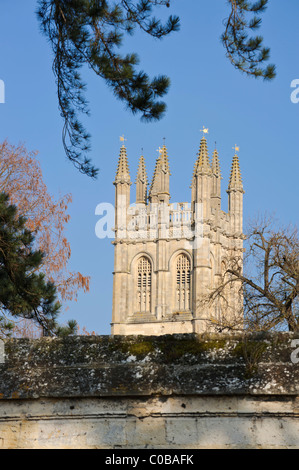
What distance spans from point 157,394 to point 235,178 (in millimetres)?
80900

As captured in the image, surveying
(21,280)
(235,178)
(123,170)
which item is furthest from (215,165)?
(21,280)

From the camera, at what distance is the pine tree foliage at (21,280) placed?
10133mm

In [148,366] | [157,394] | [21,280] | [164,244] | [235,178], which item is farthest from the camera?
[235,178]

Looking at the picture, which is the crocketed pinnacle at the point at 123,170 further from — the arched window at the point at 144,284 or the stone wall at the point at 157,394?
the stone wall at the point at 157,394

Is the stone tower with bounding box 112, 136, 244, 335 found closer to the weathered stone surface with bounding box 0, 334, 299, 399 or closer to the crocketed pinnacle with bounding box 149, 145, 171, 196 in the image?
the crocketed pinnacle with bounding box 149, 145, 171, 196

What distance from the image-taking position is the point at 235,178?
8419 centimetres

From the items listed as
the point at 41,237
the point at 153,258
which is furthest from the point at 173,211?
the point at 41,237

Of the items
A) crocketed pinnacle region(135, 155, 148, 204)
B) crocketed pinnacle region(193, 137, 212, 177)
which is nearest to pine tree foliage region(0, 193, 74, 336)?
crocketed pinnacle region(193, 137, 212, 177)

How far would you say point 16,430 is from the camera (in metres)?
4.12

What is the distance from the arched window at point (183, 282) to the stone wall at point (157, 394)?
75.1 metres

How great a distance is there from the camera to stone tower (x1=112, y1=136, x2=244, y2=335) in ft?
258

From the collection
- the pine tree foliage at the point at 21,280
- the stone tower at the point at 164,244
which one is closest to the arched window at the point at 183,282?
the stone tower at the point at 164,244

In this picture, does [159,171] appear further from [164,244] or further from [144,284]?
[144,284]

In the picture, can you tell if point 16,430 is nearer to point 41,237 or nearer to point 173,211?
point 41,237
